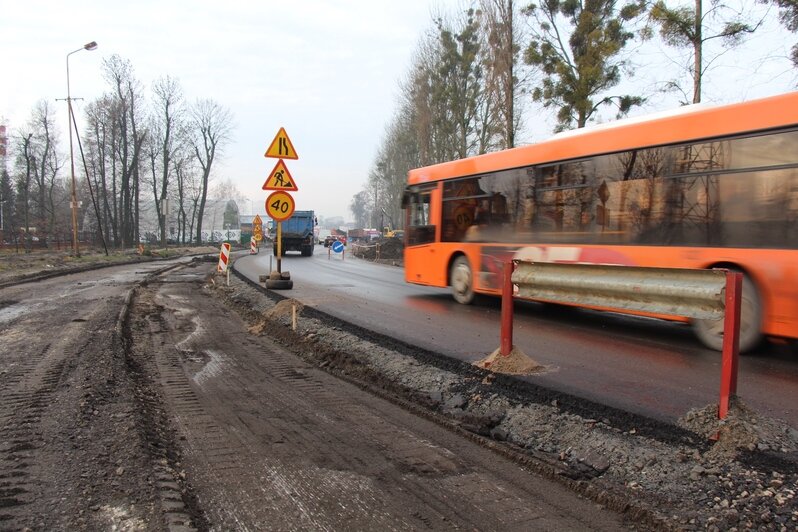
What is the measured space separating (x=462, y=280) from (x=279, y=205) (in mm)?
4323

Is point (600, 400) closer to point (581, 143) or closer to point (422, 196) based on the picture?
point (581, 143)

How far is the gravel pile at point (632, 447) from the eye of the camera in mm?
2854

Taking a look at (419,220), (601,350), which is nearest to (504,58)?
(419,220)

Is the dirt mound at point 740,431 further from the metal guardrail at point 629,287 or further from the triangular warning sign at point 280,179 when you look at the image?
the triangular warning sign at point 280,179

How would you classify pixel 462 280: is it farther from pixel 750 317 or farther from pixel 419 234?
pixel 750 317

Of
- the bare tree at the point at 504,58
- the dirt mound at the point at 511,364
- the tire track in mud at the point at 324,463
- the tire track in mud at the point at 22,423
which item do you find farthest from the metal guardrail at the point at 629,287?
the bare tree at the point at 504,58

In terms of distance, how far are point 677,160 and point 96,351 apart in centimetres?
785

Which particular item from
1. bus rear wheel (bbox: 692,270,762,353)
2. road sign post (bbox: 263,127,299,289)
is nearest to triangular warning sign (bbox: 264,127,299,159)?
road sign post (bbox: 263,127,299,289)

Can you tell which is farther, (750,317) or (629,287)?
(750,317)

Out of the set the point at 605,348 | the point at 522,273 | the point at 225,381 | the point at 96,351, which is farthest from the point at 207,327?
the point at 605,348

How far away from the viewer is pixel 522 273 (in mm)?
5625

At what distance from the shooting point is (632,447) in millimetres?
3604

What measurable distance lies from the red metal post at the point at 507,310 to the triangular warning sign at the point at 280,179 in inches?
291

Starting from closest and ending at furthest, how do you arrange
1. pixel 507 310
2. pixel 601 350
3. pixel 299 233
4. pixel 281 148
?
pixel 507 310
pixel 601 350
pixel 281 148
pixel 299 233
